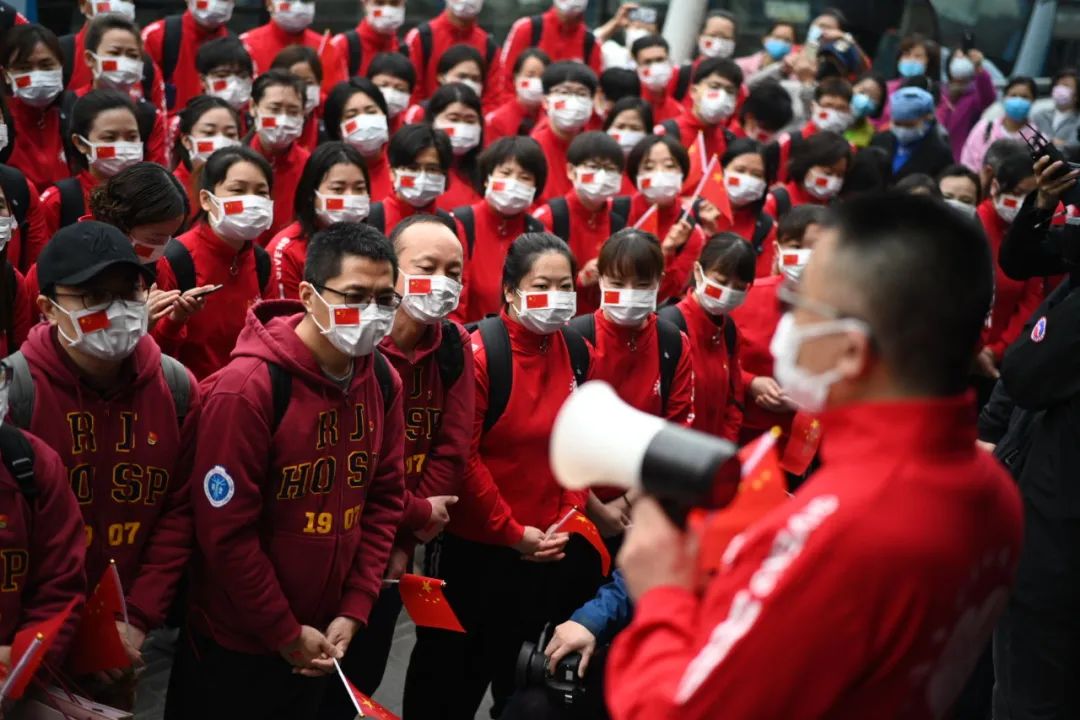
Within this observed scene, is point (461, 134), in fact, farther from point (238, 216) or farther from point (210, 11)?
point (238, 216)

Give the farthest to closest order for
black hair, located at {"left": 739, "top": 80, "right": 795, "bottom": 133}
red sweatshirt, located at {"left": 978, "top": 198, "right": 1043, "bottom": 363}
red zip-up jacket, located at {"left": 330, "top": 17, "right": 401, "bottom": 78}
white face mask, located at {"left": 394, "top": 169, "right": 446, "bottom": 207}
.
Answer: red zip-up jacket, located at {"left": 330, "top": 17, "right": 401, "bottom": 78}
black hair, located at {"left": 739, "top": 80, "right": 795, "bottom": 133}
red sweatshirt, located at {"left": 978, "top": 198, "right": 1043, "bottom": 363}
white face mask, located at {"left": 394, "top": 169, "right": 446, "bottom": 207}

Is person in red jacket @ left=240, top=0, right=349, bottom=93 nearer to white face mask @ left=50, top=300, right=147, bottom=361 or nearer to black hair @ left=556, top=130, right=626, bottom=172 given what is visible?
black hair @ left=556, top=130, right=626, bottom=172

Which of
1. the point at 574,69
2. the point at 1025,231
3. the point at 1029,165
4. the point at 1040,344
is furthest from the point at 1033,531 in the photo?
the point at 574,69

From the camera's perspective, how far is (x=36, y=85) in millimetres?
6570

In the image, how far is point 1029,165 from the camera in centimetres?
752

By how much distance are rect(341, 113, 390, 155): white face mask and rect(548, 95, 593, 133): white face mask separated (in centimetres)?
152

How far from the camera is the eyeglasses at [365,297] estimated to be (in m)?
3.77

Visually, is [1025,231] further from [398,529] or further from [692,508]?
[692,508]

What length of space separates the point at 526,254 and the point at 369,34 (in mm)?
5718

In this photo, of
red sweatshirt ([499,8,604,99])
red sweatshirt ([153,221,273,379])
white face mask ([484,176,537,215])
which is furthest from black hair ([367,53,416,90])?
red sweatshirt ([153,221,273,379])

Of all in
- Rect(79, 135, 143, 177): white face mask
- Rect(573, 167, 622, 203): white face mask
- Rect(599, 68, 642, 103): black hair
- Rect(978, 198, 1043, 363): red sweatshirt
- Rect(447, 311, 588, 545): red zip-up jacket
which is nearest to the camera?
Rect(447, 311, 588, 545): red zip-up jacket

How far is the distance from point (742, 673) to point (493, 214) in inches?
194

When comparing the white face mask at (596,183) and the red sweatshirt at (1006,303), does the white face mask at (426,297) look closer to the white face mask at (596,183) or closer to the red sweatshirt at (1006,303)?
the white face mask at (596,183)

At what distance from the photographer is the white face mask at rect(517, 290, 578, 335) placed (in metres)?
4.71
